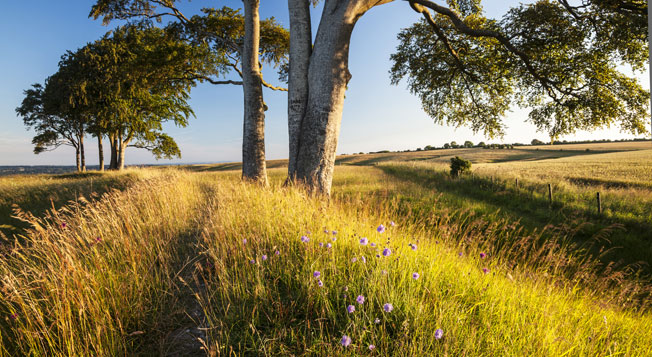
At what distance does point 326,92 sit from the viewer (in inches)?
233

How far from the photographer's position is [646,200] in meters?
9.27

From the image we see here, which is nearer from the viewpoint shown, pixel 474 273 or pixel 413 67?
pixel 474 273

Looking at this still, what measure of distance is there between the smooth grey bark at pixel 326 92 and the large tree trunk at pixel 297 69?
1.40ft

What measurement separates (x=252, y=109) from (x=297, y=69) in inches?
86.5

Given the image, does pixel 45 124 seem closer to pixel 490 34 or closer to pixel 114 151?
pixel 114 151

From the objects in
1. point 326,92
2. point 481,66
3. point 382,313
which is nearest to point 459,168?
point 481,66

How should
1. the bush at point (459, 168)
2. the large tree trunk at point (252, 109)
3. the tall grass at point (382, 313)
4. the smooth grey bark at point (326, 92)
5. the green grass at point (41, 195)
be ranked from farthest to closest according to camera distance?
1. the bush at point (459, 168)
2. the green grass at point (41, 195)
3. the large tree trunk at point (252, 109)
4. the smooth grey bark at point (326, 92)
5. the tall grass at point (382, 313)

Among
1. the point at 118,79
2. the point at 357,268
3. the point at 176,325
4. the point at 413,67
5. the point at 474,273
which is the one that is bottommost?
the point at 176,325

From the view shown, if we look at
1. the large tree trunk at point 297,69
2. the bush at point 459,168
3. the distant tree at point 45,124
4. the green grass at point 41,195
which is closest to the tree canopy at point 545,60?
the large tree trunk at point 297,69

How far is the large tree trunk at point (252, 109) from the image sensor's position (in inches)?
316

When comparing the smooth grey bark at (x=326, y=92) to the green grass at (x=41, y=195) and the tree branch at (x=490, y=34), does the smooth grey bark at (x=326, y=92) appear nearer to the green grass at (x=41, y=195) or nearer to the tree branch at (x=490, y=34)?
the tree branch at (x=490, y=34)

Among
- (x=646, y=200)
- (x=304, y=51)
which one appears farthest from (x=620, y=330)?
(x=646, y=200)

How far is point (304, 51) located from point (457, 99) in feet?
23.9

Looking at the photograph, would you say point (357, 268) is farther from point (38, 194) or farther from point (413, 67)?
point (38, 194)
